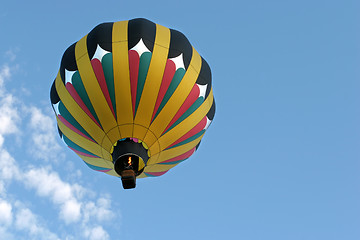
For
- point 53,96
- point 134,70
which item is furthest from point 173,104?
point 53,96

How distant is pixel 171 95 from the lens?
864 cm

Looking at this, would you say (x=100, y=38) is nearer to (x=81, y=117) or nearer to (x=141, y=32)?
(x=141, y=32)

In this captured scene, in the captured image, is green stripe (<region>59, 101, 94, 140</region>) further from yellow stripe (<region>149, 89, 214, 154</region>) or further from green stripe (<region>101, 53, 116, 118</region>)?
yellow stripe (<region>149, 89, 214, 154</region>)

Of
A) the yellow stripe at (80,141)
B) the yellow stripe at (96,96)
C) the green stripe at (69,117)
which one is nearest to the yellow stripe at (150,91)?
the yellow stripe at (96,96)

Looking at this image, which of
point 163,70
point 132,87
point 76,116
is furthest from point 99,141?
point 163,70

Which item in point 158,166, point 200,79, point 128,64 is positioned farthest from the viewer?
point 158,166

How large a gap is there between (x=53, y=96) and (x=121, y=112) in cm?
192

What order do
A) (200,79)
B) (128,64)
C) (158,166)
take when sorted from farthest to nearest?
(158,166) → (200,79) → (128,64)

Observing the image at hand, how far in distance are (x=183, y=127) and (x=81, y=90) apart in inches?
84.7

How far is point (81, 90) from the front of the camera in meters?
8.70

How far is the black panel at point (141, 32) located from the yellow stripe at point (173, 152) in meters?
2.17

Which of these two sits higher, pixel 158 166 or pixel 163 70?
pixel 163 70

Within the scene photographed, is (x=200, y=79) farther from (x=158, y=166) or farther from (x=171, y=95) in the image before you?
(x=158, y=166)

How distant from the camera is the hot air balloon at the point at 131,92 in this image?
8.47 m
